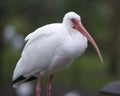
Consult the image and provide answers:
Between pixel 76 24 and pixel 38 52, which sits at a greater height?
pixel 76 24

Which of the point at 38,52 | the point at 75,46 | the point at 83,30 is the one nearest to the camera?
the point at 75,46

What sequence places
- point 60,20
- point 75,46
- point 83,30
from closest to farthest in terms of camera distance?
point 75,46
point 83,30
point 60,20

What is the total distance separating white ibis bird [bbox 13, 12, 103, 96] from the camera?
1089 centimetres

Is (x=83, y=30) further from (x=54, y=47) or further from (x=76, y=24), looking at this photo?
(x=54, y=47)

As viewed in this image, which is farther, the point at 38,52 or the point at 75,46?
the point at 38,52

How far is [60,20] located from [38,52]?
37.5ft

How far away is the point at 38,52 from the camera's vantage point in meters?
11.4

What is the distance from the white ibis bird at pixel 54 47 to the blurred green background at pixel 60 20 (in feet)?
35.0

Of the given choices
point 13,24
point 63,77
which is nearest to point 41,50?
point 13,24

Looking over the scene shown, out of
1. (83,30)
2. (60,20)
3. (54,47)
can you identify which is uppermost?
(83,30)

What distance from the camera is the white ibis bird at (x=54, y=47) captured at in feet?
35.7

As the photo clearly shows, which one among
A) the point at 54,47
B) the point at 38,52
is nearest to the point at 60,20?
the point at 38,52

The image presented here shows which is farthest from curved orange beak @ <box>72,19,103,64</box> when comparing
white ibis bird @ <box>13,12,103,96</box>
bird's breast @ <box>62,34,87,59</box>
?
bird's breast @ <box>62,34,87,59</box>

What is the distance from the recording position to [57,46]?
36.2ft
